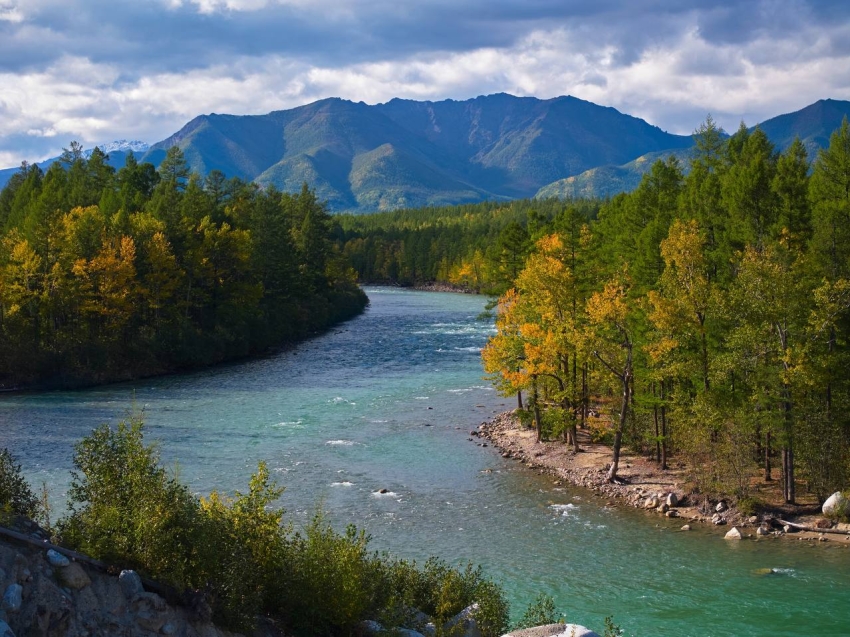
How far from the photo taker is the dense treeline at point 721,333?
33562 mm

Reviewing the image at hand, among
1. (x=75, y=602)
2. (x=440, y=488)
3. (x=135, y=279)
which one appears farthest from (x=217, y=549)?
(x=135, y=279)

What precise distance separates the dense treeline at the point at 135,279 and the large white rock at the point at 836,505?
176 feet

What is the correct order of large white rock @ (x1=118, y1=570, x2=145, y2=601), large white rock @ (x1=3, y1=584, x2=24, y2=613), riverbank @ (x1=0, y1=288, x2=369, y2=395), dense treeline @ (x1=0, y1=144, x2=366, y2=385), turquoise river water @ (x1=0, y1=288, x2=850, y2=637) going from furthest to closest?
dense treeline @ (x1=0, y1=144, x2=366, y2=385)
riverbank @ (x1=0, y1=288, x2=369, y2=395)
turquoise river water @ (x1=0, y1=288, x2=850, y2=637)
large white rock @ (x1=118, y1=570, x2=145, y2=601)
large white rock @ (x1=3, y1=584, x2=24, y2=613)

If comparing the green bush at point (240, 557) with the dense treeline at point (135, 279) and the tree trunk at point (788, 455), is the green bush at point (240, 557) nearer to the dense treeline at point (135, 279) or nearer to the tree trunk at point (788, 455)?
the tree trunk at point (788, 455)

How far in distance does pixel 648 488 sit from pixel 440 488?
9675 mm

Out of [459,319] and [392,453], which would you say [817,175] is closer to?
[392,453]

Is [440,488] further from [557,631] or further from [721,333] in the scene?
[557,631]

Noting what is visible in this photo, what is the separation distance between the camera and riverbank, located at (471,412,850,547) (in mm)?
32125

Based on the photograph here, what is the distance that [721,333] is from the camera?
36.1 metres

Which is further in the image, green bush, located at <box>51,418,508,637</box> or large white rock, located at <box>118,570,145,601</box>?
green bush, located at <box>51,418,508,637</box>

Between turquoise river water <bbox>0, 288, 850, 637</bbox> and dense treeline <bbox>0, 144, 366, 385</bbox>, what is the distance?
16.4 ft

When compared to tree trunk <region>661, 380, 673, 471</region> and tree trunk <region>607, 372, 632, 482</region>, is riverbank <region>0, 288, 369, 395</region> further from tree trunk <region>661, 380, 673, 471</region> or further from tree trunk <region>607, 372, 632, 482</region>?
tree trunk <region>661, 380, 673, 471</region>

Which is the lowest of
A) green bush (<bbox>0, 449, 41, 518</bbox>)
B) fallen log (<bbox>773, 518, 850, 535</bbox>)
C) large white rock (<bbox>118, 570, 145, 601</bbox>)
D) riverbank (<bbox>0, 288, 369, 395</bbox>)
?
fallen log (<bbox>773, 518, 850, 535</bbox>)

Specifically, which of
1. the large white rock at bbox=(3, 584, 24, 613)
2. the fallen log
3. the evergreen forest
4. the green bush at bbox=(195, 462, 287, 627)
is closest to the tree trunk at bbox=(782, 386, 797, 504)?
the evergreen forest
